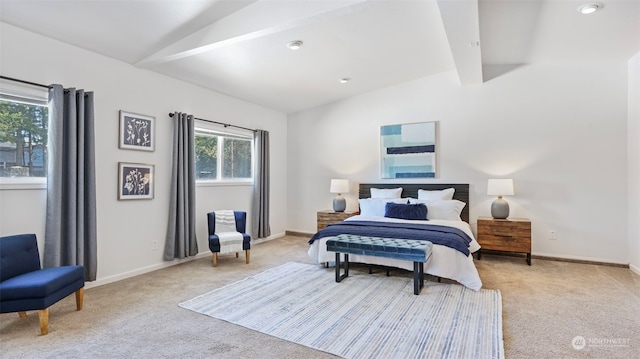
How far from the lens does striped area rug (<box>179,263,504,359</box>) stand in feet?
7.66

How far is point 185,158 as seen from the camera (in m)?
4.64

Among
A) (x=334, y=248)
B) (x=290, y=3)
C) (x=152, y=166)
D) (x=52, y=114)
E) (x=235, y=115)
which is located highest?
(x=290, y=3)

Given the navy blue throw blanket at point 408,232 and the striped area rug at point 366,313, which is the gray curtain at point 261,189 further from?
the striped area rug at point 366,313

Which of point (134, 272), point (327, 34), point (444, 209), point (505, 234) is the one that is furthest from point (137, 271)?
point (505, 234)

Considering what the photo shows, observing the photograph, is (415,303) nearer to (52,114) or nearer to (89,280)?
(89,280)

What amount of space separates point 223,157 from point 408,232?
11.2 ft

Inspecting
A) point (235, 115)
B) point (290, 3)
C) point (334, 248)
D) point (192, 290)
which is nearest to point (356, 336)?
point (334, 248)

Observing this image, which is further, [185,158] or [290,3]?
[185,158]

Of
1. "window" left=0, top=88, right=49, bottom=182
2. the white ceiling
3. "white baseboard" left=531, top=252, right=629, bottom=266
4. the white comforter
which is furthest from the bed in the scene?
"window" left=0, top=88, right=49, bottom=182

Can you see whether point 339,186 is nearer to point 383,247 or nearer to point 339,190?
point 339,190

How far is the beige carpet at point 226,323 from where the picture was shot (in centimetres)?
230

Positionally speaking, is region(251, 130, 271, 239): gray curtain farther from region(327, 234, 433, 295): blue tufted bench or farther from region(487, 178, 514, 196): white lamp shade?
region(487, 178, 514, 196): white lamp shade

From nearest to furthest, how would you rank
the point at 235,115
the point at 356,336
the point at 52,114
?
the point at 356,336 < the point at 52,114 < the point at 235,115

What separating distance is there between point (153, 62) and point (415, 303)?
13.6ft
